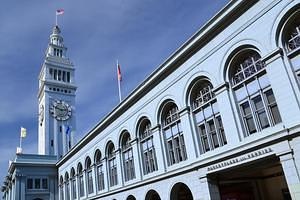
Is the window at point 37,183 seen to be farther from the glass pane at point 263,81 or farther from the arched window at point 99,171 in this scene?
the glass pane at point 263,81

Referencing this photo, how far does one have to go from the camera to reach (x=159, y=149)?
77.2 ft

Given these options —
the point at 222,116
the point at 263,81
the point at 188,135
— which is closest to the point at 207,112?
the point at 222,116

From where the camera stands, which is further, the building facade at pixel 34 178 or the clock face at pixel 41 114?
the clock face at pixel 41 114

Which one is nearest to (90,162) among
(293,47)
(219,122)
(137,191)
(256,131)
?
(137,191)

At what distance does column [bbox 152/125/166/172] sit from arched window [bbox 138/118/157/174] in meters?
0.88

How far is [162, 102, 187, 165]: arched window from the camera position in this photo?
22.0 metres

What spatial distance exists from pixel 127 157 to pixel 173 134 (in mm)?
7780

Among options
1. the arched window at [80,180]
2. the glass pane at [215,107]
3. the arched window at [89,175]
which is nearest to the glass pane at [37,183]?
the arched window at [80,180]

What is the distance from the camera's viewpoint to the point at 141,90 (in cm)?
2617

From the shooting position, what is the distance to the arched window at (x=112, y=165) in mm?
30797

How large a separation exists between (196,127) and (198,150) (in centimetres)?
160

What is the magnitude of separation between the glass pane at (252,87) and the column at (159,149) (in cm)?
891

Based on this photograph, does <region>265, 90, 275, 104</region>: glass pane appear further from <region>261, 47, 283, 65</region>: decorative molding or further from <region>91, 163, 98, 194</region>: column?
<region>91, 163, 98, 194</region>: column

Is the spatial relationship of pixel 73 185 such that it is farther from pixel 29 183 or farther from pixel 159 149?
pixel 159 149
